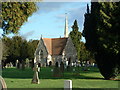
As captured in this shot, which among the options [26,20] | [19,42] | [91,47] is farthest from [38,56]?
[26,20]

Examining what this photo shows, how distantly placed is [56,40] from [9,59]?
2303 centimetres

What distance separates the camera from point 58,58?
357ft

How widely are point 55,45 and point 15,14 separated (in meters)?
92.8

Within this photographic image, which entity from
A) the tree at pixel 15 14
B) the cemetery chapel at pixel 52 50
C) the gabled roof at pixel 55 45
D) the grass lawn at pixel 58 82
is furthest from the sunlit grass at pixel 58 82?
the gabled roof at pixel 55 45

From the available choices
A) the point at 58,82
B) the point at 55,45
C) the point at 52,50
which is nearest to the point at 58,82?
the point at 58,82

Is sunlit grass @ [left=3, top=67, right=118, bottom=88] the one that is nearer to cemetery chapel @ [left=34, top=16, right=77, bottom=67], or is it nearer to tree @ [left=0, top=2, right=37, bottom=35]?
tree @ [left=0, top=2, right=37, bottom=35]

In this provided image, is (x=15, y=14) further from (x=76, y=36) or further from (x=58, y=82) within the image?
(x=76, y=36)

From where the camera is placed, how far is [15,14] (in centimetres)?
1933

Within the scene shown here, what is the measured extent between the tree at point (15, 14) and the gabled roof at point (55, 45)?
88.3m

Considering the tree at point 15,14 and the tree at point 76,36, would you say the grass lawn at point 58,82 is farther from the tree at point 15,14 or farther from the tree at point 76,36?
the tree at point 76,36

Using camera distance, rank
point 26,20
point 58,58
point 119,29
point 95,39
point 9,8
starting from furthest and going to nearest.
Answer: point 58,58, point 95,39, point 26,20, point 9,8, point 119,29

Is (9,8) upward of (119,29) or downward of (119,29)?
upward

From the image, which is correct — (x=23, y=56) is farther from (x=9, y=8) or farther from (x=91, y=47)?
(x=9, y=8)

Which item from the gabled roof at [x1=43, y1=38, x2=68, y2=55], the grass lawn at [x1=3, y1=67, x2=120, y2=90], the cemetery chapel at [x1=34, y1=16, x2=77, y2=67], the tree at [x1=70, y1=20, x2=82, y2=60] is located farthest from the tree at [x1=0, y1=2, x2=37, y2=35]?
the gabled roof at [x1=43, y1=38, x2=68, y2=55]
